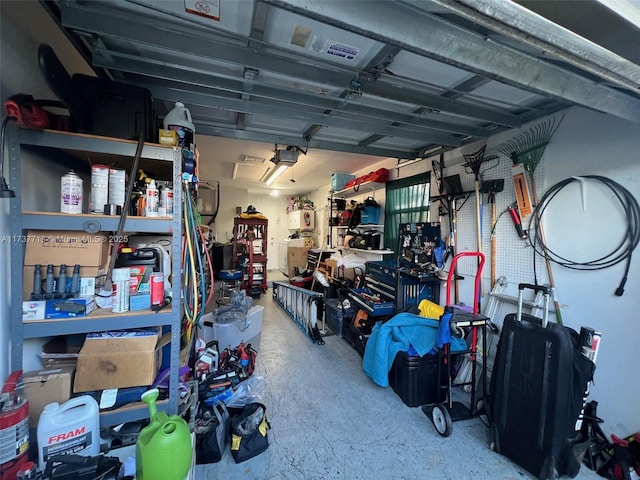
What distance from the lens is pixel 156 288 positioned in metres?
1.47

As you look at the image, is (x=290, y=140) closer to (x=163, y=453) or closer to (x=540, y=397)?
(x=163, y=453)

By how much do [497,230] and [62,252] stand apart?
328 centimetres

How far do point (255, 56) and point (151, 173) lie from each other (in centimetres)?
127

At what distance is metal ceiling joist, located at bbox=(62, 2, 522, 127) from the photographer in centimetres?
119

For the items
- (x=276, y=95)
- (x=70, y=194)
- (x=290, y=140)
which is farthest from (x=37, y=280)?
(x=290, y=140)

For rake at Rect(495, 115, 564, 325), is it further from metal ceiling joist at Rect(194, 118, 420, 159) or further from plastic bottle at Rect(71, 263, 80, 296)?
plastic bottle at Rect(71, 263, 80, 296)

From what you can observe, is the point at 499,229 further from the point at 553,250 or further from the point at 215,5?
the point at 215,5

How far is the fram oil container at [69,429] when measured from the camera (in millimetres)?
1107

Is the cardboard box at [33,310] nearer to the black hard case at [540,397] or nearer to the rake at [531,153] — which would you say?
the black hard case at [540,397]

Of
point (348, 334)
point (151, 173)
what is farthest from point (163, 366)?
point (348, 334)

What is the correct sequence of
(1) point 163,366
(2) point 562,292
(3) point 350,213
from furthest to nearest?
(3) point 350,213 < (2) point 562,292 < (1) point 163,366

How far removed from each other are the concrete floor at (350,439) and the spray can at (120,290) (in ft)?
3.66

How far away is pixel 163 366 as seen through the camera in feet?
5.41

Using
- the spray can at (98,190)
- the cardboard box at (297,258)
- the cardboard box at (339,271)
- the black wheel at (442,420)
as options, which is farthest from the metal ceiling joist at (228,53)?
the cardboard box at (297,258)
